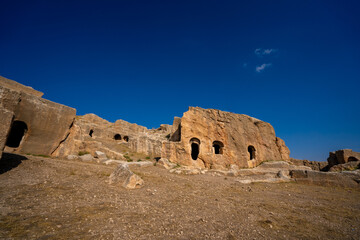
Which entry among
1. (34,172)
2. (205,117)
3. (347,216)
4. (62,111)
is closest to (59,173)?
(34,172)

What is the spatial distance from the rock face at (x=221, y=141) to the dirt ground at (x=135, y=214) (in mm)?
9159

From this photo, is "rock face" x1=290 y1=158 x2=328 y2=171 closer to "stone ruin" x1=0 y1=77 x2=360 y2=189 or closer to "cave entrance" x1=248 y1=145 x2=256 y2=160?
"stone ruin" x1=0 y1=77 x2=360 y2=189

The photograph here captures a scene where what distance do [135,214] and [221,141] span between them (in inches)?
571


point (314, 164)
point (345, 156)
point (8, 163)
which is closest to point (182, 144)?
point (8, 163)

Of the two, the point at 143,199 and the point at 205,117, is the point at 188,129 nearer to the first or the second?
the point at 205,117

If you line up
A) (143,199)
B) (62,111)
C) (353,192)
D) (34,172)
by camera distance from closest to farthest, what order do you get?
(143,199) → (34,172) → (353,192) → (62,111)

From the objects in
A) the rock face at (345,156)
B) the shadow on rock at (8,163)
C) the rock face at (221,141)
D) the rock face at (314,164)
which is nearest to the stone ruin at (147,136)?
the rock face at (221,141)

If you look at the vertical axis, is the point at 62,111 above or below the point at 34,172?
above

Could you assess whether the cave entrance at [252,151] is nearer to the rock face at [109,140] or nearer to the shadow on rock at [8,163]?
the rock face at [109,140]

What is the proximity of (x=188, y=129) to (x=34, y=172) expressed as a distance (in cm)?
1169

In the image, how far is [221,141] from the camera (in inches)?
686

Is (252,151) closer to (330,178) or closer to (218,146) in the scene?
(218,146)

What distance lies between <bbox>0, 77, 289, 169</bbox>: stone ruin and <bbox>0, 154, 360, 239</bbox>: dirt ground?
2.18m

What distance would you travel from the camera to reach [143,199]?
199 inches
